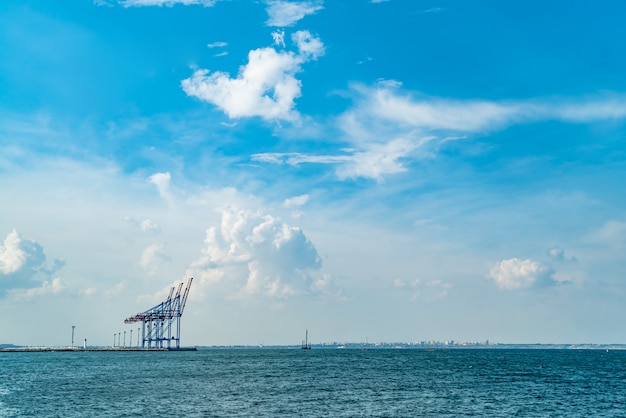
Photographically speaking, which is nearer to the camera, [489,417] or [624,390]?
[489,417]

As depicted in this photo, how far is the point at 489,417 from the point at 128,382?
57999mm

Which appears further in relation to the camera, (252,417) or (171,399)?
(171,399)

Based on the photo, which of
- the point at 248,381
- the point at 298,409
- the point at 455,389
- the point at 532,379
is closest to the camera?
the point at 298,409

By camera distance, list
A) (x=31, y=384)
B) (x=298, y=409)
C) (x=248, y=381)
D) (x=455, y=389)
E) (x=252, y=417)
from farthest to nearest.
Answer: (x=248, y=381)
(x=31, y=384)
(x=455, y=389)
(x=298, y=409)
(x=252, y=417)

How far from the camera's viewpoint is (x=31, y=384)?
87.1 metres

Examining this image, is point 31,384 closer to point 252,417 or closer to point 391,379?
point 252,417

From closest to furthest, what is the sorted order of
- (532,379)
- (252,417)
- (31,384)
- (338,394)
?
(252,417), (338,394), (31,384), (532,379)

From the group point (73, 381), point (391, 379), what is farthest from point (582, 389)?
point (73, 381)

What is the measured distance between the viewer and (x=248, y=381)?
305ft

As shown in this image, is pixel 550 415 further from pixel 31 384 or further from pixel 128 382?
pixel 31 384

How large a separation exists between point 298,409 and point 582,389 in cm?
4823

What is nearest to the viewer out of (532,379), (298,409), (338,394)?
(298,409)

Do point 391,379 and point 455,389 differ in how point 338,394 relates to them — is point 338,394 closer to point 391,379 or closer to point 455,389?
point 455,389

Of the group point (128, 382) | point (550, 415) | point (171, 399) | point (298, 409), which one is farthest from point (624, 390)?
point (128, 382)
